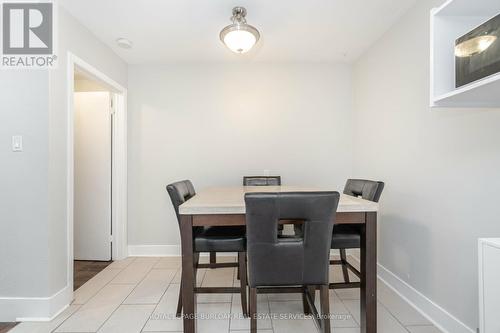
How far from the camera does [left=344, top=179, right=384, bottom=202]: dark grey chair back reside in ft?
6.37

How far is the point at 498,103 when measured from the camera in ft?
4.48

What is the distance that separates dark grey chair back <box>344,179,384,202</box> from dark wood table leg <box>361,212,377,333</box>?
14.3 inches

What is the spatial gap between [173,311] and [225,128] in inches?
82.6

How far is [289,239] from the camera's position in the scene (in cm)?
147

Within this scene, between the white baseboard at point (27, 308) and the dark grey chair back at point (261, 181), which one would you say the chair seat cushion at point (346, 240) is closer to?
the dark grey chair back at point (261, 181)

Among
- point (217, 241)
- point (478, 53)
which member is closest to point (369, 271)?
point (217, 241)

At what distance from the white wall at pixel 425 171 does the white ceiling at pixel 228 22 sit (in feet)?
0.89

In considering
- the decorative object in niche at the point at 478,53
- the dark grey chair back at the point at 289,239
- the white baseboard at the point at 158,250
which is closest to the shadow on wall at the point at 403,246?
the dark grey chair back at the point at 289,239

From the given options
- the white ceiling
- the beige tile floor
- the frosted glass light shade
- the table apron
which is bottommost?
the beige tile floor

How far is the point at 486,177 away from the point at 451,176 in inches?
10.0

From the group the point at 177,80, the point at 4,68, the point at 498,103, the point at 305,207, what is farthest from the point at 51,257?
the point at 498,103

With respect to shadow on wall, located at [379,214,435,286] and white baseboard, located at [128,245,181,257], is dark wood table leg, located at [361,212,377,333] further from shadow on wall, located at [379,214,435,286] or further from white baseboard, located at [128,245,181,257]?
white baseboard, located at [128,245,181,257]

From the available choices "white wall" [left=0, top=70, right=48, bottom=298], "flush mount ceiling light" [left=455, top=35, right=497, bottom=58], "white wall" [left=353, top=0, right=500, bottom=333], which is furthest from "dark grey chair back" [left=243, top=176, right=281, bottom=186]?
"flush mount ceiling light" [left=455, top=35, right=497, bottom=58]

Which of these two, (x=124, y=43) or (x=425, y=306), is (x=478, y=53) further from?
(x=124, y=43)
